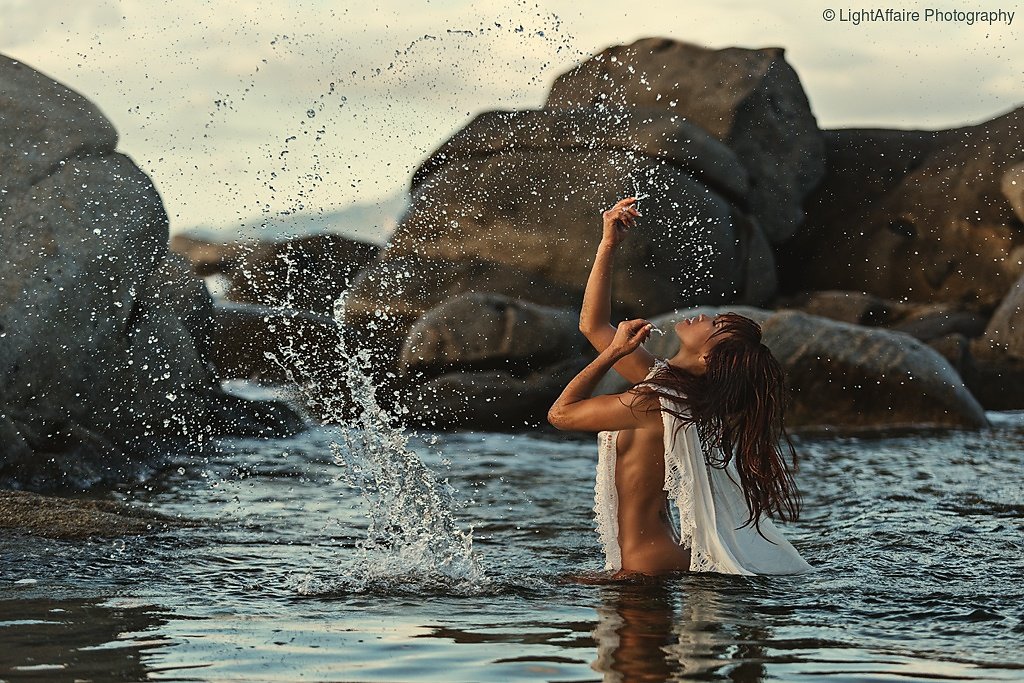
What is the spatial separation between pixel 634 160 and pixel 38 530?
13276 millimetres

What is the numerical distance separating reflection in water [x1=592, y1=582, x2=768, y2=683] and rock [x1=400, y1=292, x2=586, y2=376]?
893cm

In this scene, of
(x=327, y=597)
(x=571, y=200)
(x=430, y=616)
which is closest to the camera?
(x=430, y=616)

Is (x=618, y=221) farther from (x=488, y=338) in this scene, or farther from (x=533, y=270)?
(x=533, y=270)

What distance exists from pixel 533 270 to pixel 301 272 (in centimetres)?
600

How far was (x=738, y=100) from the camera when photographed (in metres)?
21.4

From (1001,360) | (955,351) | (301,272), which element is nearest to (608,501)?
(955,351)

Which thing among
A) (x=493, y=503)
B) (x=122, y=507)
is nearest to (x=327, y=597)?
(x=122, y=507)

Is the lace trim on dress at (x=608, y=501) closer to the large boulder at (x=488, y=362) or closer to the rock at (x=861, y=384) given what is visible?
the rock at (x=861, y=384)

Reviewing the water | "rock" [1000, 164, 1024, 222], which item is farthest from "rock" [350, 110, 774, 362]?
the water

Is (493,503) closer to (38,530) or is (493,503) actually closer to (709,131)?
(38,530)

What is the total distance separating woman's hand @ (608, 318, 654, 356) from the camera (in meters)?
5.14

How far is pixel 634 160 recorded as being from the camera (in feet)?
63.3

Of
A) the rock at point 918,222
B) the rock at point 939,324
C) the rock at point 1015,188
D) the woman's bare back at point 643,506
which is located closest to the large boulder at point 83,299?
the woman's bare back at point 643,506

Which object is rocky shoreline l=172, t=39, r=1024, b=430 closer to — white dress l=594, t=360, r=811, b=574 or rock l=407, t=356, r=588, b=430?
rock l=407, t=356, r=588, b=430
